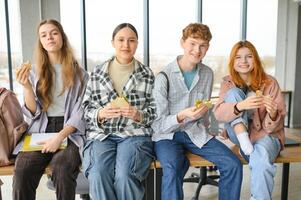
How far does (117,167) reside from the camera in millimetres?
1964

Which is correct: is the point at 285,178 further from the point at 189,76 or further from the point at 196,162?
the point at 189,76

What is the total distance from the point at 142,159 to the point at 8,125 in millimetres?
894

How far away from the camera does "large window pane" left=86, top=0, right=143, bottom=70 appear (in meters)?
5.13

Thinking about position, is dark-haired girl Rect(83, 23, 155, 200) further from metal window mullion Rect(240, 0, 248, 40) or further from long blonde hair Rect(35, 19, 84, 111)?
metal window mullion Rect(240, 0, 248, 40)

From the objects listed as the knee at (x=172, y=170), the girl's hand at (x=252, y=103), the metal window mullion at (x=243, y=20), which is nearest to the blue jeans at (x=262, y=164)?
the girl's hand at (x=252, y=103)

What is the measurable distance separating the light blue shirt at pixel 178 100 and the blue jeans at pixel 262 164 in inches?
8.4

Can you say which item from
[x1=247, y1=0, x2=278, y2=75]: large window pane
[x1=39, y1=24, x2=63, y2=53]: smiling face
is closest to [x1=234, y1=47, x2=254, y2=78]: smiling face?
[x1=39, y1=24, x2=63, y2=53]: smiling face

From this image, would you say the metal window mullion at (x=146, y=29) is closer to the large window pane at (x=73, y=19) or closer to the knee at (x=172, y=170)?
the large window pane at (x=73, y=19)

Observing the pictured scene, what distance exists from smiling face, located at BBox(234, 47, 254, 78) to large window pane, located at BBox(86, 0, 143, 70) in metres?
2.89

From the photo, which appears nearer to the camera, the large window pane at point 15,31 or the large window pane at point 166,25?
the large window pane at point 15,31

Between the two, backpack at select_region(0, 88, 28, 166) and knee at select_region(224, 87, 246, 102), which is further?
knee at select_region(224, 87, 246, 102)

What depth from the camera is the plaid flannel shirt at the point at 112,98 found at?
Answer: 7.08 ft

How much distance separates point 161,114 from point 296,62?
18.5ft

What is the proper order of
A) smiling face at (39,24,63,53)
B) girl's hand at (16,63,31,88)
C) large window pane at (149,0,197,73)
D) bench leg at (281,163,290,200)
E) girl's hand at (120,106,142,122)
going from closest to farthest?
girl's hand at (120,106,142,122) < girl's hand at (16,63,31,88) < smiling face at (39,24,63,53) < bench leg at (281,163,290,200) < large window pane at (149,0,197,73)
